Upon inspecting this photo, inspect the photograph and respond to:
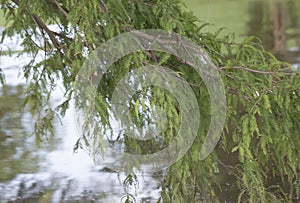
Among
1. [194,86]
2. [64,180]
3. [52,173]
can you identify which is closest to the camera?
[194,86]

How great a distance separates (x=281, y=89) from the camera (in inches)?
104

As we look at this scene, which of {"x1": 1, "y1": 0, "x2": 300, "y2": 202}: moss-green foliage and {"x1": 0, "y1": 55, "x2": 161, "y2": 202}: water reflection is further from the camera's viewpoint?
{"x1": 0, "y1": 55, "x2": 161, "y2": 202}: water reflection

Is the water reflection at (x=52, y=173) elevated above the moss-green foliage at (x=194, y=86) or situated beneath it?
situated beneath

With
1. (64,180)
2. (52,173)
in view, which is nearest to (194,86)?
(64,180)

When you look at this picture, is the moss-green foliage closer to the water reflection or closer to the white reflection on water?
the water reflection

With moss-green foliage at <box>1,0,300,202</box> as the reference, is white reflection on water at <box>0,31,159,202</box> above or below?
below

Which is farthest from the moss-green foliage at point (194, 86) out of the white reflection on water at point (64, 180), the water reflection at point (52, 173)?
the white reflection on water at point (64, 180)

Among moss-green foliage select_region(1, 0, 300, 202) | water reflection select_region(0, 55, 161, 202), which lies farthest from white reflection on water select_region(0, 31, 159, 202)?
moss-green foliage select_region(1, 0, 300, 202)

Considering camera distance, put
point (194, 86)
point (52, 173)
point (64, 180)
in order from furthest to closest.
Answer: point (52, 173) → point (64, 180) → point (194, 86)

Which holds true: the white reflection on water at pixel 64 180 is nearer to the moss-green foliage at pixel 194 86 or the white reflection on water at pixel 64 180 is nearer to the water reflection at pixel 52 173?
the water reflection at pixel 52 173

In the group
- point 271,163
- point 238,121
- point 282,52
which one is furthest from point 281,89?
point 282,52

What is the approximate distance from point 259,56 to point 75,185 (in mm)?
1895

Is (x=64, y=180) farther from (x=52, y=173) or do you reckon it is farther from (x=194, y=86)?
(x=194, y=86)

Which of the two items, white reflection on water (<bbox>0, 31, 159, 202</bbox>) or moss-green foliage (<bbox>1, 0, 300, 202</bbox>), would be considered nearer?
moss-green foliage (<bbox>1, 0, 300, 202</bbox>)
